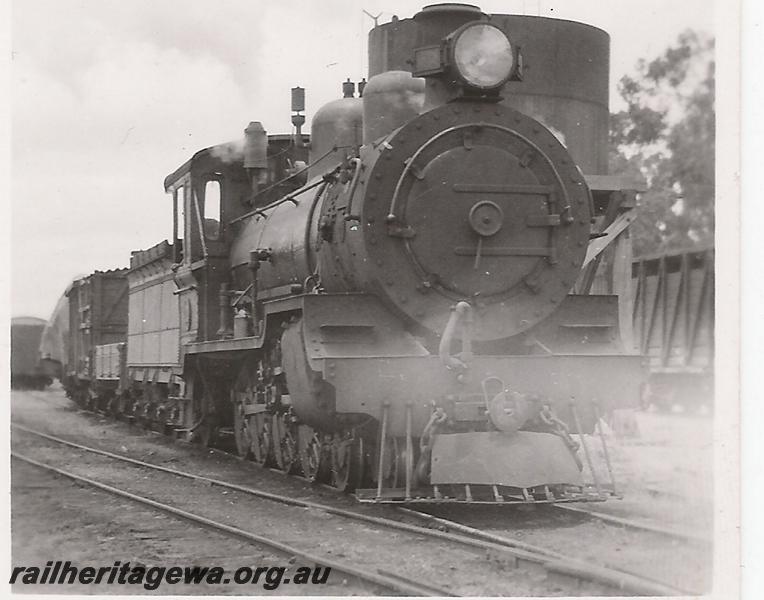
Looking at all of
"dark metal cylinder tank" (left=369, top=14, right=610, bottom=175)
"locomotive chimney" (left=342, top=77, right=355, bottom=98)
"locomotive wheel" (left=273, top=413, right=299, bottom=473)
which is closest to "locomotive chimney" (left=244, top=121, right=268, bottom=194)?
"locomotive chimney" (left=342, top=77, right=355, bottom=98)

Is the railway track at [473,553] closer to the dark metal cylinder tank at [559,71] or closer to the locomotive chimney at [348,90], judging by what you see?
the locomotive chimney at [348,90]

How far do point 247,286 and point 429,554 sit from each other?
558cm

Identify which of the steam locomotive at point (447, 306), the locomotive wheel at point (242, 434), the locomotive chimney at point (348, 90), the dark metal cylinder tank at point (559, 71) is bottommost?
the locomotive wheel at point (242, 434)

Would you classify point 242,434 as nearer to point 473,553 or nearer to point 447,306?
point 447,306

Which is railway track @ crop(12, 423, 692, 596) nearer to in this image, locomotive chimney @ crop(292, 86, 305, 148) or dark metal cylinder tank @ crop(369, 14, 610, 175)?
locomotive chimney @ crop(292, 86, 305, 148)

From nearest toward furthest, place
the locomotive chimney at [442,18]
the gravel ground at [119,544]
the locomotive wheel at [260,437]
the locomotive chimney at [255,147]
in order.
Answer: the gravel ground at [119,544] < the locomotive chimney at [442,18] < the locomotive wheel at [260,437] < the locomotive chimney at [255,147]

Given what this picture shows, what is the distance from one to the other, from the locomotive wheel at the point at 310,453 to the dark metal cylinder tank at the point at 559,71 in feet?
26.7

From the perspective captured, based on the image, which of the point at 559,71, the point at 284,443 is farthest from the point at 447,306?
the point at 559,71

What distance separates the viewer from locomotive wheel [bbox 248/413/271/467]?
11.5 meters

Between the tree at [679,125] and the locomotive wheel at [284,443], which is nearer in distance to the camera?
the tree at [679,125]

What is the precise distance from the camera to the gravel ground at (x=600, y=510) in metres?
6.79

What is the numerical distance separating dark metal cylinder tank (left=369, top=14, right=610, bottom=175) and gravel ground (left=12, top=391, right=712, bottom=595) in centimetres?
479

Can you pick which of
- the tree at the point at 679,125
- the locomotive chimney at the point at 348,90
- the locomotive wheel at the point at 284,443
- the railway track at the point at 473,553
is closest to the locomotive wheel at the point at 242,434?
the locomotive wheel at the point at 284,443

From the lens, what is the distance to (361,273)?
8.88 metres
